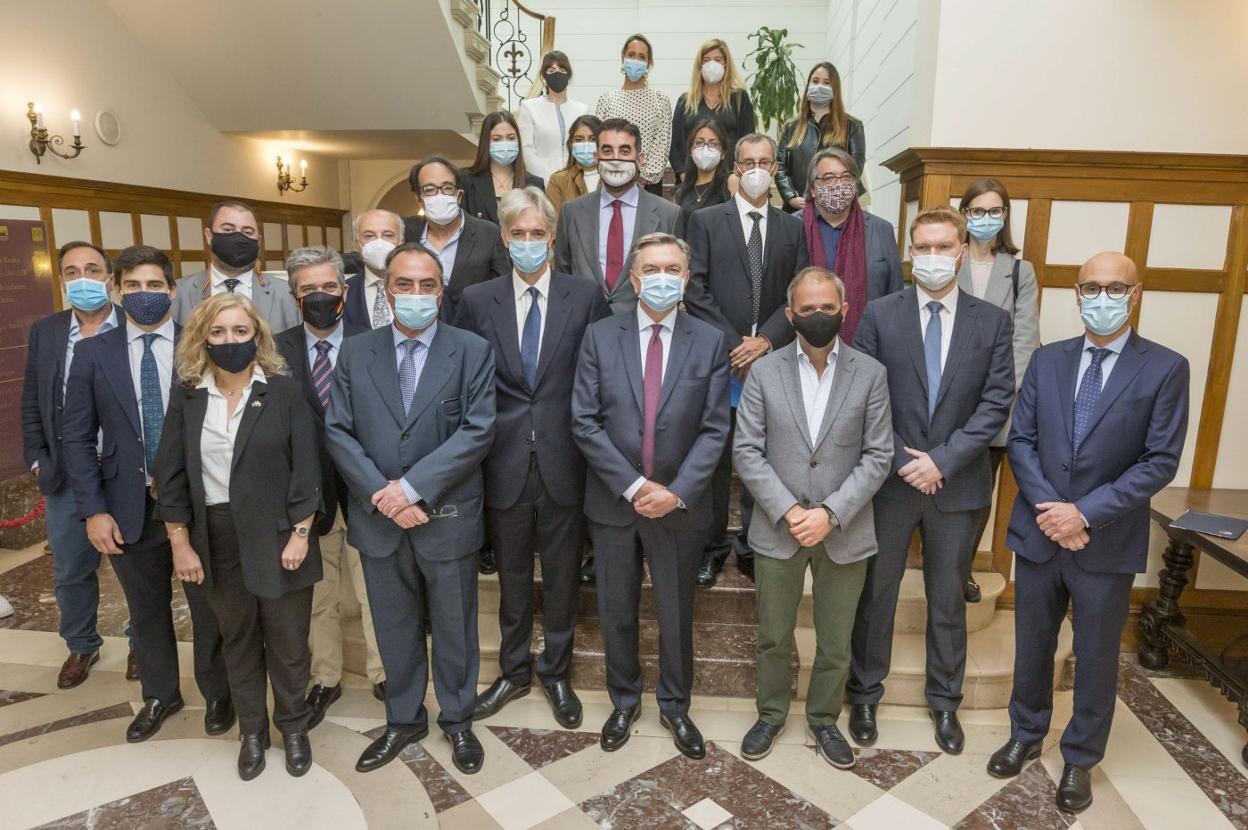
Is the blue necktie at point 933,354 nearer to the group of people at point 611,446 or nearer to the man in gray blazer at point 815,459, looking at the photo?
the group of people at point 611,446

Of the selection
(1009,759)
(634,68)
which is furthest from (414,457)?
(634,68)

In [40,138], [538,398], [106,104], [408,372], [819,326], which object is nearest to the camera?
[819,326]

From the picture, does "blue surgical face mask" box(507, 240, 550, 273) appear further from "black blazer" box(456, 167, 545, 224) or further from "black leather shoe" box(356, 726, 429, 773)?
"black leather shoe" box(356, 726, 429, 773)

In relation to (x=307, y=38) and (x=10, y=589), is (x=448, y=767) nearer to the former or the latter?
(x=10, y=589)

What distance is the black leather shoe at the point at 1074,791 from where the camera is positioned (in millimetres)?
2568

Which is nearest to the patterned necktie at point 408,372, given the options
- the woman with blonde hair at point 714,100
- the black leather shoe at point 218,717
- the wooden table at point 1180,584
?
the black leather shoe at point 218,717

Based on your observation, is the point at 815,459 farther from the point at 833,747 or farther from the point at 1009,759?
the point at 1009,759

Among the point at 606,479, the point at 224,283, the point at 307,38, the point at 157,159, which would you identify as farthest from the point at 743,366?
the point at 157,159

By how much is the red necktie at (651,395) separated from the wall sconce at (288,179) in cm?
676

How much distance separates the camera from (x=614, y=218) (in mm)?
3078

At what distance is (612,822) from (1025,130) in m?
3.41

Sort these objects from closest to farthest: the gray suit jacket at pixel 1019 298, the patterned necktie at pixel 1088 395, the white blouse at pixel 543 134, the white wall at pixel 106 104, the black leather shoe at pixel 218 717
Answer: the patterned necktie at pixel 1088 395
the black leather shoe at pixel 218 717
the gray suit jacket at pixel 1019 298
the white blouse at pixel 543 134
the white wall at pixel 106 104

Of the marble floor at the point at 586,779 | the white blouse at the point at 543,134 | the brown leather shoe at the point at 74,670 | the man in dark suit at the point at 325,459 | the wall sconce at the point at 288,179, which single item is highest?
the wall sconce at the point at 288,179

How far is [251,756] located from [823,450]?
2.24 metres
